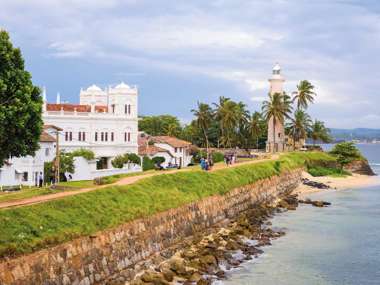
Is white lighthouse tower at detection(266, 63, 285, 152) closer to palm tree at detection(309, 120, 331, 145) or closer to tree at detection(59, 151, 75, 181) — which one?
palm tree at detection(309, 120, 331, 145)

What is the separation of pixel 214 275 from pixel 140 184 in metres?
11.2

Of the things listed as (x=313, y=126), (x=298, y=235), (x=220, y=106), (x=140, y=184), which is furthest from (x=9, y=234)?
(x=313, y=126)

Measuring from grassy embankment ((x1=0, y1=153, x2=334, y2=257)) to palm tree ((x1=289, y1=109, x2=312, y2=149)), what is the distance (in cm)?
5215

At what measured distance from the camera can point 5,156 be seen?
30859 mm

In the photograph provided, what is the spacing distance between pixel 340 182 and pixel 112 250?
62237 mm

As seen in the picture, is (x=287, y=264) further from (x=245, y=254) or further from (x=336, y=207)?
(x=336, y=207)

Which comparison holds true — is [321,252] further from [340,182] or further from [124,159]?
[340,182]

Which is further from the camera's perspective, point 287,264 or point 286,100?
point 286,100

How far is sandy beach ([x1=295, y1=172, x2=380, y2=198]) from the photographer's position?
7780 centimetres

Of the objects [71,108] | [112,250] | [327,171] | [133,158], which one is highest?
[71,108]

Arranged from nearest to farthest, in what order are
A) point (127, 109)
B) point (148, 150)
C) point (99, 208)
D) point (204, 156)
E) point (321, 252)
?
1. point (99, 208)
2. point (321, 252)
3. point (127, 109)
4. point (148, 150)
5. point (204, 156)

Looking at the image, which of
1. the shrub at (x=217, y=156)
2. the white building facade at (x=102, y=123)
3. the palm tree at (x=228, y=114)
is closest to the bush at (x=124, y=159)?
the white building facade at (x=102, y=123)

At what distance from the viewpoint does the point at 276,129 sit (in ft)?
343

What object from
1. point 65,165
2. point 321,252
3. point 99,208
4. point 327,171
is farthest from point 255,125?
point 99,208
